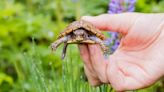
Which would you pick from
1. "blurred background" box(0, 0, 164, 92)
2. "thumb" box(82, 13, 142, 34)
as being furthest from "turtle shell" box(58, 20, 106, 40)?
"blurred background" box(0, 0, 164, 92)

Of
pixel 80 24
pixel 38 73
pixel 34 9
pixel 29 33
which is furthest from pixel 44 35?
pixel 80 24

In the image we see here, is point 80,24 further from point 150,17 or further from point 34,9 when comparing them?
point 34,9

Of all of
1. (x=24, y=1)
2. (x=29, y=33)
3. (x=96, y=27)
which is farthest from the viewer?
(x=24, y=1)

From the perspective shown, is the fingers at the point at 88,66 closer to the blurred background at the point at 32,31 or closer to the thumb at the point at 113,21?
the thumb at the point at 113,21

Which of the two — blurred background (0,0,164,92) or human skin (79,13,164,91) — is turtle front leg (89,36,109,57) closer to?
human skin (79,13,164,91)

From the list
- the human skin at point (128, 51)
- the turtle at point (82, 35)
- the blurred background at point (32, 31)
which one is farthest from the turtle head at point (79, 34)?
the blurred background at point (32, 31)
